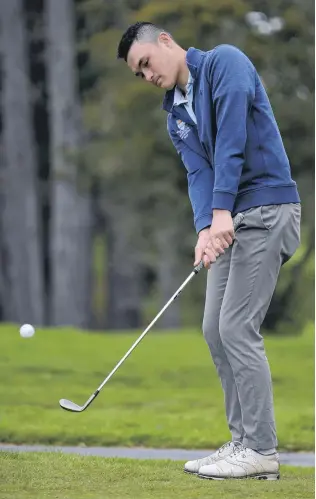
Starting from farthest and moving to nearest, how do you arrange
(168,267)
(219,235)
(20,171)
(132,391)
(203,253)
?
(20,171), (168,267), (132,391), (203,253), (219,235)

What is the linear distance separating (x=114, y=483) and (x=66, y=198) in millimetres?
17593

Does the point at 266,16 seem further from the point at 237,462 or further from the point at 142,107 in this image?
the point at 237,462

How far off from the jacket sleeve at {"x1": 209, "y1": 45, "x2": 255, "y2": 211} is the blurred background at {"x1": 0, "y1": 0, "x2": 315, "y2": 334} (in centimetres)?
961

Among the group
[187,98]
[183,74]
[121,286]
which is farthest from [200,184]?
[121,286]

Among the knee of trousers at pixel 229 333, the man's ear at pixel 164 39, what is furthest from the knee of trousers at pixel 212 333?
the man's ear at pixel 164 39

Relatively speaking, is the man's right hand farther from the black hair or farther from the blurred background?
the blurred background

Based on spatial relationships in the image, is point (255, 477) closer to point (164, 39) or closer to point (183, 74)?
point (183, 74)

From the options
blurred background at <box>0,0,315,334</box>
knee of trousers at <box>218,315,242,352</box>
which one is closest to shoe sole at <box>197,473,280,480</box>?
knee of trousers at <box>218,315,242,352</box>

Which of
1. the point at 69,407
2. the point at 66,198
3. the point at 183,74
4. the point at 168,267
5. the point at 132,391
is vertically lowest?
the point at 168,267

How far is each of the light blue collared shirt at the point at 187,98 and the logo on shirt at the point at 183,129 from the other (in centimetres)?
9

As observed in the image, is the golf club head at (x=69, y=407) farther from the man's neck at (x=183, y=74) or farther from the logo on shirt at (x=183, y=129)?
the man's neck at (x=183, y=74)

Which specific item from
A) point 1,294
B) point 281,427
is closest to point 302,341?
point 281,427

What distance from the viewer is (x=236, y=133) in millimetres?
5188

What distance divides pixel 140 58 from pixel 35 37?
1950 centimetres
